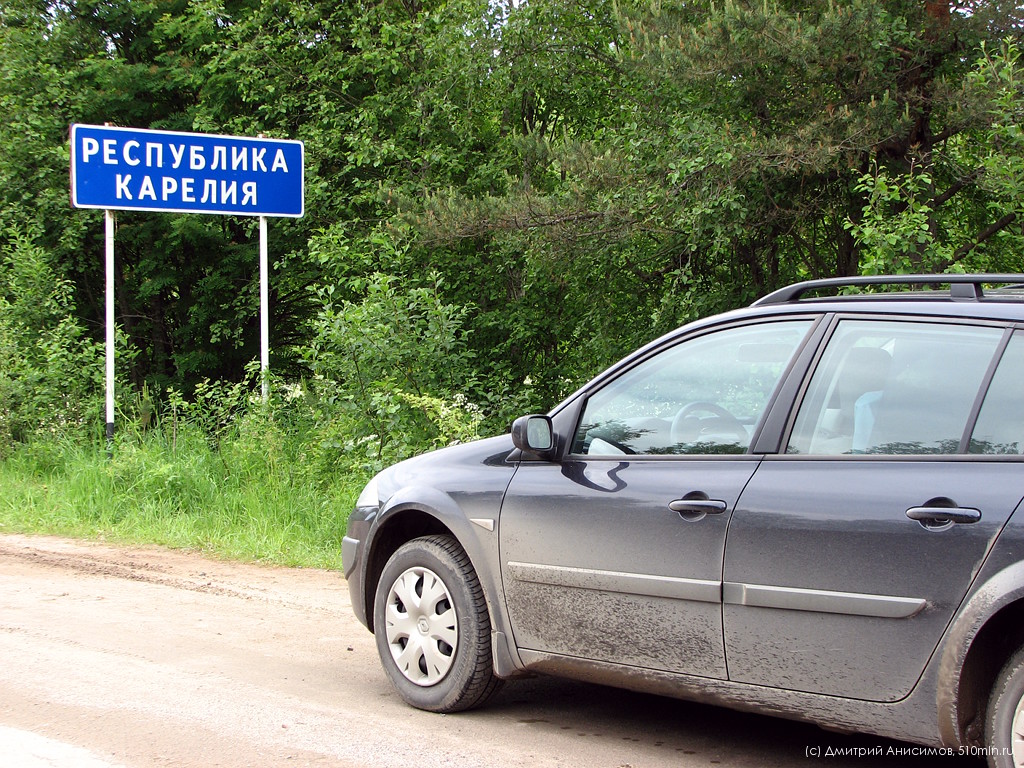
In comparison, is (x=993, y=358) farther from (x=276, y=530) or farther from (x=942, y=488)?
(x=276, y=530)

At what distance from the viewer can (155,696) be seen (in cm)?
518

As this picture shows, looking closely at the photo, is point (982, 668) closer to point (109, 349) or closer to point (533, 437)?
point (533, 437)

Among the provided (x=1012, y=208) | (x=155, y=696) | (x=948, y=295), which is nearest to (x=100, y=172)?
(x=155, y=696)

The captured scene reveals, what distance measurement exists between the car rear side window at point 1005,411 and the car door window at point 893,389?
0.18 ft

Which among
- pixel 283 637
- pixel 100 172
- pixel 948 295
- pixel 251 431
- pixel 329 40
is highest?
pixel 329 40

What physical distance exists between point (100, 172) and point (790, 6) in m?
7.50

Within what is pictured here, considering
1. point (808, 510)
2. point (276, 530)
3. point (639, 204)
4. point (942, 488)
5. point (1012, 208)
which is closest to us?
point (942, 488)

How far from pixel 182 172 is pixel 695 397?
9085 millimetres

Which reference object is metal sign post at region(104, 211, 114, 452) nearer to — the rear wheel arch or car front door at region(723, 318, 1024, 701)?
car front door at region(723, 318, 1024, 701)

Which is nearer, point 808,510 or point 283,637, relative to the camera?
point 808,510

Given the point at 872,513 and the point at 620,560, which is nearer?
the point at 872,513

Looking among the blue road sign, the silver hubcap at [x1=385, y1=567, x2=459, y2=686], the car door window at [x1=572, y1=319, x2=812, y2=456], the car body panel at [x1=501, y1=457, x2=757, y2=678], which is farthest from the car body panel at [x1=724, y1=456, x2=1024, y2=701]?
the blue road sign

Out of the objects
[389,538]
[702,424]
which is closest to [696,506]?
[702,424]

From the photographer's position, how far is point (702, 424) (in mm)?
4379
